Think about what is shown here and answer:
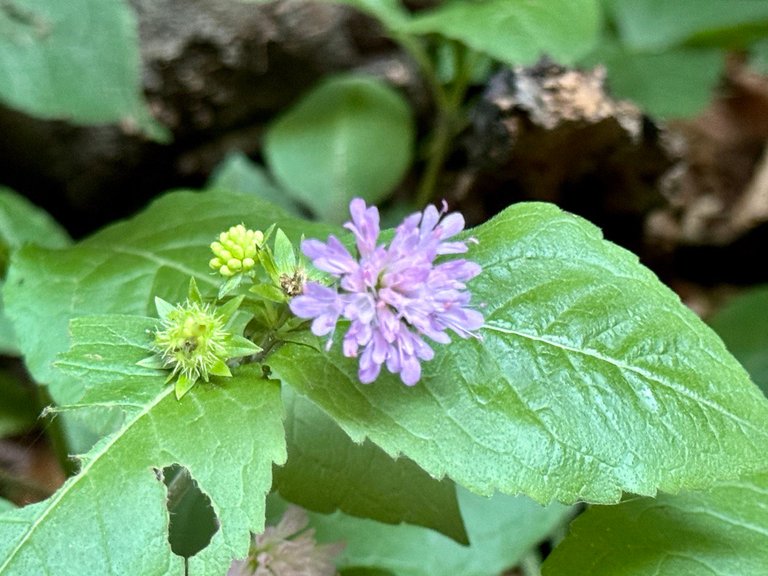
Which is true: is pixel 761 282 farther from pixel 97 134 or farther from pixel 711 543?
pixel 97 134

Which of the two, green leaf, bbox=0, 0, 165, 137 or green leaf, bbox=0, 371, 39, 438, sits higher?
green leaf, bbox=0, 0, 165, 137

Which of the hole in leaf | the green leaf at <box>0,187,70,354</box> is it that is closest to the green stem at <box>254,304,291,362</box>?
the hole in leaf

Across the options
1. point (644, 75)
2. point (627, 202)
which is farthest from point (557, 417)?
point (644, 75)

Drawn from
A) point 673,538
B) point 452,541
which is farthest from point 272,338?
point 452,541

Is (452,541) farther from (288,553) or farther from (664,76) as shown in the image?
(664,76)

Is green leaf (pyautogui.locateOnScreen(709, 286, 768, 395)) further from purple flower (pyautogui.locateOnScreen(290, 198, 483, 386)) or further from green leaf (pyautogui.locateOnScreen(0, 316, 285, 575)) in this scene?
green leaf (pyautogui.locateOnScreen(0, 316, 285, 575))
